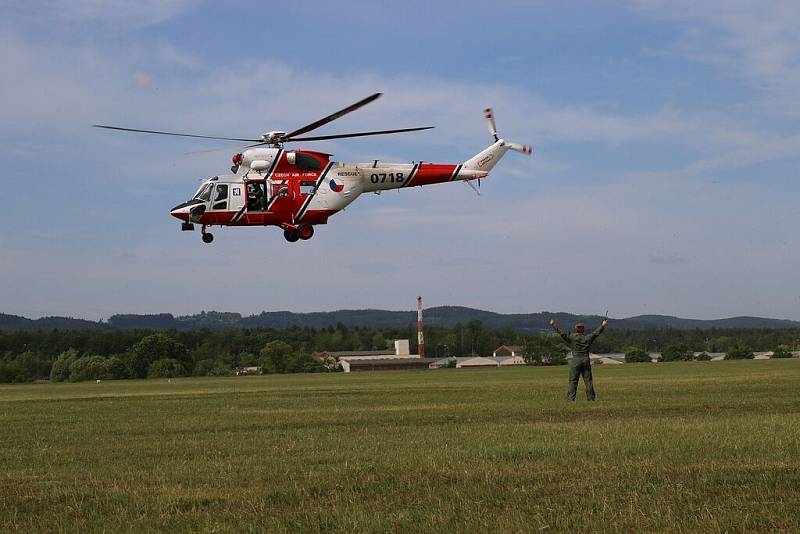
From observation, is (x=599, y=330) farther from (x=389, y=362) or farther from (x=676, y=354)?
(x=389, y=362)

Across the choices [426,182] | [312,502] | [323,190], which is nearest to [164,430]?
[312,502]

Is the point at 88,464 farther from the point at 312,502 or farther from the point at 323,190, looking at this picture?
the point at 323,190

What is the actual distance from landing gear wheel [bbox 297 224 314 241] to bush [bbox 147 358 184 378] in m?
99.6

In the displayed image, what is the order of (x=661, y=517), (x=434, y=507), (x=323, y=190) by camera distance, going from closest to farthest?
(x=661, y=517) → (x=434, y=507) → (x=323, y=190)

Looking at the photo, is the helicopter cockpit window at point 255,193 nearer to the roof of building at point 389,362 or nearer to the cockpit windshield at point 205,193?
the cockpit windshield at point 205,193

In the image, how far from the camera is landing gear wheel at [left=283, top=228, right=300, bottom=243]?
38.2m

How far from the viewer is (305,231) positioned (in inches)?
1507

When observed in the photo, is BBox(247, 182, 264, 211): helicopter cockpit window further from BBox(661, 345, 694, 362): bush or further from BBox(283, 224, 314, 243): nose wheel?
BBox(661, 345, 694, 362): bush

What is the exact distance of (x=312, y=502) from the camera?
11.4 metres

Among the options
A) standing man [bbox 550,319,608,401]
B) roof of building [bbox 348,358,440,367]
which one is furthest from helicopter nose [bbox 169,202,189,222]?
roof of building [bbox 348,358,440,367]

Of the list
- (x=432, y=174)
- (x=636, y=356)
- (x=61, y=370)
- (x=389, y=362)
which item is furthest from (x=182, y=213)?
(x=389, y=362)

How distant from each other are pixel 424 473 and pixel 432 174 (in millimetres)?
27255

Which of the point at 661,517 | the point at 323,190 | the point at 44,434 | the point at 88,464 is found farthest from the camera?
the point at 323,190

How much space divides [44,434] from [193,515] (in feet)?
37.2
